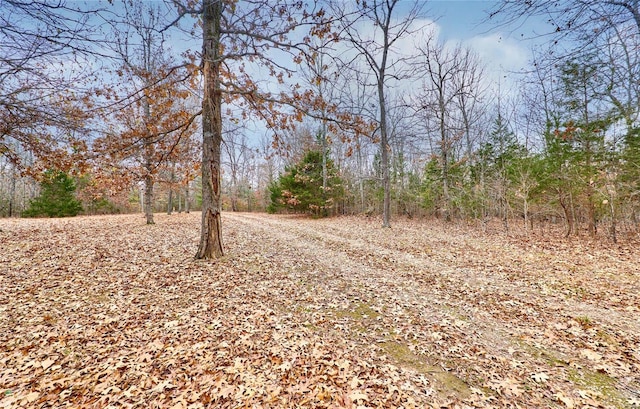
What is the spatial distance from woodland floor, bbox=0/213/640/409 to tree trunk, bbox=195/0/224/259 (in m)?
1.59

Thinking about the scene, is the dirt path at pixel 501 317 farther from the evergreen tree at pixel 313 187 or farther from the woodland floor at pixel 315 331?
the evergreen tree at pixel 313 187

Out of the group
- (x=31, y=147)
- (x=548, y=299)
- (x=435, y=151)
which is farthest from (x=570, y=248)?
(x=31, y=147)

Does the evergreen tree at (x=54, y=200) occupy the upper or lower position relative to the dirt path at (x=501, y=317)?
upper

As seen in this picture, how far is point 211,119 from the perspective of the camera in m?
6.70

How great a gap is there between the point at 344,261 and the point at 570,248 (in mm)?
8472

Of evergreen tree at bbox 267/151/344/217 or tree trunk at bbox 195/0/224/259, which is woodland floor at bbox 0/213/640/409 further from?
evergreen tree at bbox 267/151/344/217

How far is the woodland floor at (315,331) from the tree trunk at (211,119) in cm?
159

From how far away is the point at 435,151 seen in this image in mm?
18859

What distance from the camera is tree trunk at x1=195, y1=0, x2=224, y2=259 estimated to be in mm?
6645

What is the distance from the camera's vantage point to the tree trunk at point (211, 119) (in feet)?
21.8

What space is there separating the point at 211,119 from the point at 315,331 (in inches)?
233

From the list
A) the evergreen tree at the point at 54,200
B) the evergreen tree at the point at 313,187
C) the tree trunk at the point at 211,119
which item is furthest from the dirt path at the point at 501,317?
the evergreen tree at the point at 54,200

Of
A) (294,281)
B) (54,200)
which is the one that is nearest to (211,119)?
(294,281)

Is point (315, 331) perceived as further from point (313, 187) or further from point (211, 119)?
point (313, 187)
